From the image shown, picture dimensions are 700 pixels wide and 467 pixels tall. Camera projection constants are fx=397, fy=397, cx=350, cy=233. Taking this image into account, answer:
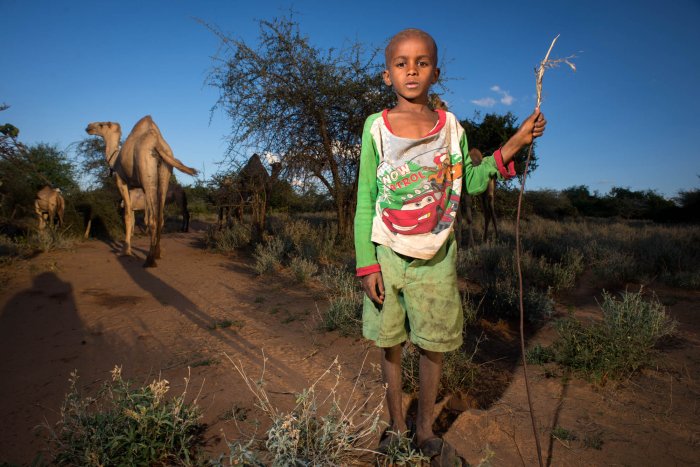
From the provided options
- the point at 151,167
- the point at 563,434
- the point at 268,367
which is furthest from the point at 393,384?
the point at 151,167

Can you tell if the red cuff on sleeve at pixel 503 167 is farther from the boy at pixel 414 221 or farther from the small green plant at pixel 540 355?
the small green plant at pixel 540 355

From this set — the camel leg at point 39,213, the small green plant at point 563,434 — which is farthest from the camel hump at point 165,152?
the small green plant at point 563,434

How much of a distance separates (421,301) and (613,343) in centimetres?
204

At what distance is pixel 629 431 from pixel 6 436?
3602mm

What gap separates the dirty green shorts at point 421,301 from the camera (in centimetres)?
181

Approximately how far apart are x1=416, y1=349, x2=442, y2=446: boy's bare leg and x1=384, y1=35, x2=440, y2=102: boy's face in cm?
125

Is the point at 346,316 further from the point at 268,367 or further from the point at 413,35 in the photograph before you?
the point at 413,35

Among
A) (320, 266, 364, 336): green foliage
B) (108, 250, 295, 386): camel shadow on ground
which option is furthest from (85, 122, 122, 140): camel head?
(320, 266, 364, 336): green foliage

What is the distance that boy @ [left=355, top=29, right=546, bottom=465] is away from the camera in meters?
1.80

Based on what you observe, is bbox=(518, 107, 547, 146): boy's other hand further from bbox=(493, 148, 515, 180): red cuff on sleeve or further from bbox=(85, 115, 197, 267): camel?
bbox=(85, 115, 197, 267): camel

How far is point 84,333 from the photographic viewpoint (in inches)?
158

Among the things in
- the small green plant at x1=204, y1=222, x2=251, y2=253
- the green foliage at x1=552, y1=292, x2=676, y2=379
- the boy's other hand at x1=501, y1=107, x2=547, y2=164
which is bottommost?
the green foliage at x1=552, y1=292, x2=676, y2=379

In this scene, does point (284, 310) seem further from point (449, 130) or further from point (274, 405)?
point (449, 130)

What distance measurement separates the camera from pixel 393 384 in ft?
6.33
